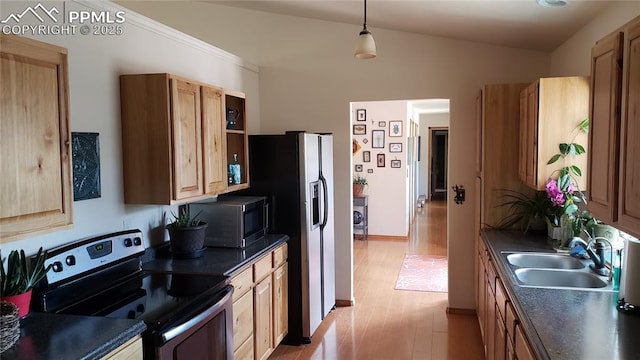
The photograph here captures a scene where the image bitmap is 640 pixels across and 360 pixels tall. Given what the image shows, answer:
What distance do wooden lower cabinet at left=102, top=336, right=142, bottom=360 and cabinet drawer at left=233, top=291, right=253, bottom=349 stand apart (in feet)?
3.39

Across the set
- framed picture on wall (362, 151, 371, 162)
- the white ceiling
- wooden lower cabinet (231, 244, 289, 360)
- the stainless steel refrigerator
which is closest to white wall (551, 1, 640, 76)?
the white ceiling

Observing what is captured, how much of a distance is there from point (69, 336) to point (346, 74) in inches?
133

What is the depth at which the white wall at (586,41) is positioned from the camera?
2512 millimetres

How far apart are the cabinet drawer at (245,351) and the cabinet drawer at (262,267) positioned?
39cm

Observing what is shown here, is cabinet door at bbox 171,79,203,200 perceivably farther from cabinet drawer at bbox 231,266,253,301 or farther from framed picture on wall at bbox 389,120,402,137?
framed picture on wall at bbox 389,120,402,137

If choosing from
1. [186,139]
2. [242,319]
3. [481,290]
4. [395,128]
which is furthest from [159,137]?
[395,128]

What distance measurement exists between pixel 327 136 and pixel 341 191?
651 millimetres

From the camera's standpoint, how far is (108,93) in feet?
8.72

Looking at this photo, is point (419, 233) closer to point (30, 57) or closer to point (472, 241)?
point (472, 241)

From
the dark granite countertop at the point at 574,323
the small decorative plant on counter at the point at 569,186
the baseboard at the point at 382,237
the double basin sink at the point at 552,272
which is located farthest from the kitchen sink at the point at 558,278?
the baseboard at the point at 382,237

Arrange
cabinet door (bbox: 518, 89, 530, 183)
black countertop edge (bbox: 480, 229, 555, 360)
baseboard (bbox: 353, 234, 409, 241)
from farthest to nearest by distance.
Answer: baseboard (bbox: 353, 234, 409, 241)
cabinet door (bbox: 518, 89, 530, 183)
black countertop edge (bbox: 480, 229, 555, 360)

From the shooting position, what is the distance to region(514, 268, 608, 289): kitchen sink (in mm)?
2572

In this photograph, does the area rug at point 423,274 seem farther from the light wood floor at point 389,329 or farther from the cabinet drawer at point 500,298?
the cabinet drawer at point 500,298

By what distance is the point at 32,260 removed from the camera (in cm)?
206
